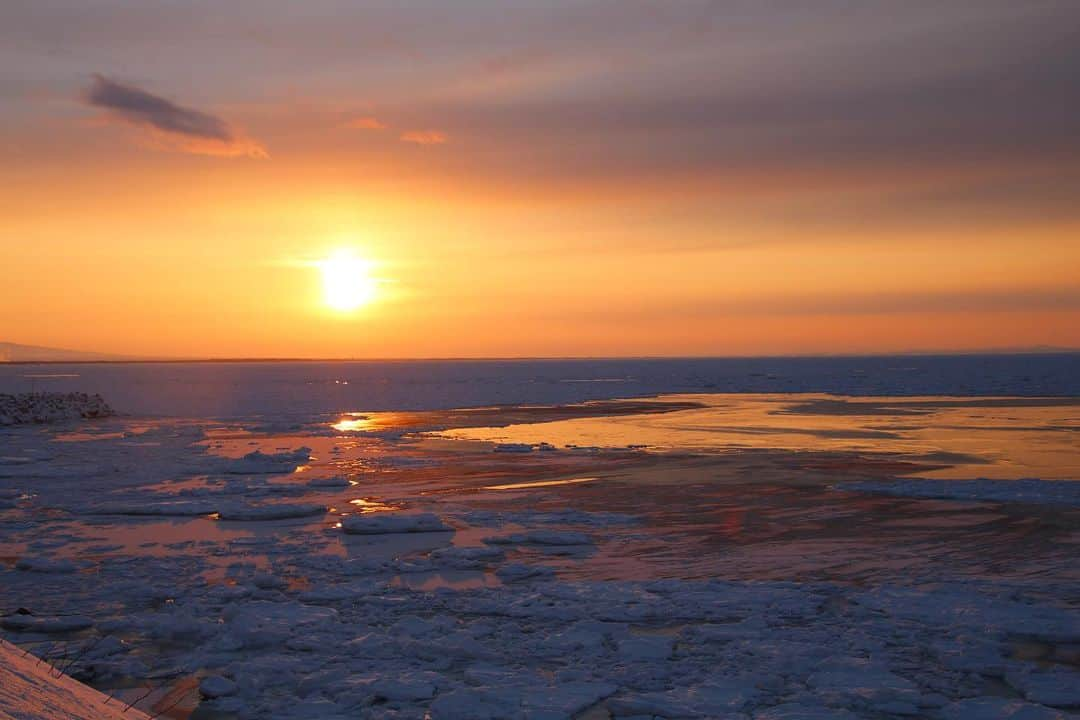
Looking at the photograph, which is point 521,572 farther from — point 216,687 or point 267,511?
point 267,511

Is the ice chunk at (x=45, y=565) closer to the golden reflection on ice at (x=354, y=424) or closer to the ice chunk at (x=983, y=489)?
the ice chunk at (x=983, y=489)

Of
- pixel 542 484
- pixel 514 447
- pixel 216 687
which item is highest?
pixel 514 447

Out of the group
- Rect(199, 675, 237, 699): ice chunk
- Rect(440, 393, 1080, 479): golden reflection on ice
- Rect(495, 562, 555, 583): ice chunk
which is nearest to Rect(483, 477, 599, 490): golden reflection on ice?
Rect(440, 393, 1080, 479): golden reflection on ice

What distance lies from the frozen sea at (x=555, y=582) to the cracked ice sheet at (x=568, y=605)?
1.5 inches

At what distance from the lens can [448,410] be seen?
1651 inches

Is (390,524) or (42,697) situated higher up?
(42,697)

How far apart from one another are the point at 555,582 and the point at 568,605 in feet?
3.23

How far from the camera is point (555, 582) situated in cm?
993

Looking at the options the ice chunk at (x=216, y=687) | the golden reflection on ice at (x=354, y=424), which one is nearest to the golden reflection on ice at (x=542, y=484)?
the ice chunk at (x=216, y=687)

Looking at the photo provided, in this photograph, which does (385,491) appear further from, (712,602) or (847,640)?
(847,640)

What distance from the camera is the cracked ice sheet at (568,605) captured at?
6719 mm

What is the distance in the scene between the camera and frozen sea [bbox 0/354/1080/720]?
22.2 feet

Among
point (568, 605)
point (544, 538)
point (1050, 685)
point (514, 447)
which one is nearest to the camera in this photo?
point (1050, 685)

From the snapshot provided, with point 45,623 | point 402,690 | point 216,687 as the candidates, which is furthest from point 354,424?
point 402,690
